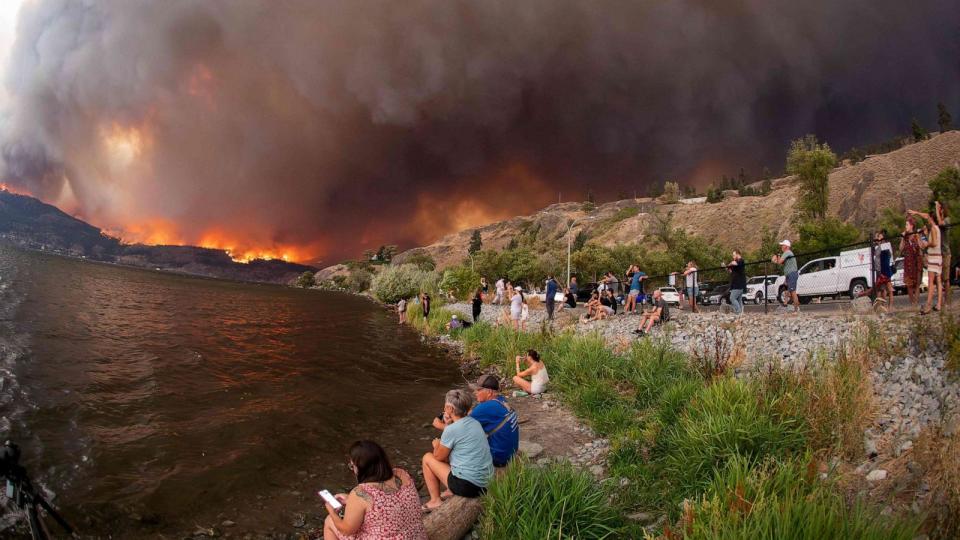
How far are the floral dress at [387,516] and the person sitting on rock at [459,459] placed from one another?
1290mm

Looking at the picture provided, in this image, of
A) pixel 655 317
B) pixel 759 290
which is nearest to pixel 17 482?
pixel 655 317

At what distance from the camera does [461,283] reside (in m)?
56.1

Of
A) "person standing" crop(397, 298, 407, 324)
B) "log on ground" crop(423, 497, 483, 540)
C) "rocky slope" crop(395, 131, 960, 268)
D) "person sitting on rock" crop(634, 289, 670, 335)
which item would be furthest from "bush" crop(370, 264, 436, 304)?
"log on ground" crop(423, 497, 483, 540)

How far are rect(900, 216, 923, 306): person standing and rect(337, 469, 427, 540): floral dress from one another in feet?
41.2

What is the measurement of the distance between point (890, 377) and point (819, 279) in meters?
18.6

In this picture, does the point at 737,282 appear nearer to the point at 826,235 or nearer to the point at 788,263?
the point at 788,263

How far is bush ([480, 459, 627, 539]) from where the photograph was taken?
4512 mm

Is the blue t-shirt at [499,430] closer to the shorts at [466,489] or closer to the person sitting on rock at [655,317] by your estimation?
the shorts at [466,489]

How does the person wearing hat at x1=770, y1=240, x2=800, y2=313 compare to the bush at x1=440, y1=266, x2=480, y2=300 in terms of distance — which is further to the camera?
the bush at x1=440, y1=266, x2=480, y2=300

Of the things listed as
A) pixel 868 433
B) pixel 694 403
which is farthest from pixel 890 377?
pixel 694 403

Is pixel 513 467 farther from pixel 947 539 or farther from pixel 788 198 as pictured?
pixel 788 198

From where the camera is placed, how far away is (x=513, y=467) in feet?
17.6

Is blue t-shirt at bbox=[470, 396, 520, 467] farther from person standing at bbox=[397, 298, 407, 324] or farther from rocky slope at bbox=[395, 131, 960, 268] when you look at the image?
rocky slope at bbox=[395, 131, 960, 268]

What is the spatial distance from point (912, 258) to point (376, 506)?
45.3 ft
